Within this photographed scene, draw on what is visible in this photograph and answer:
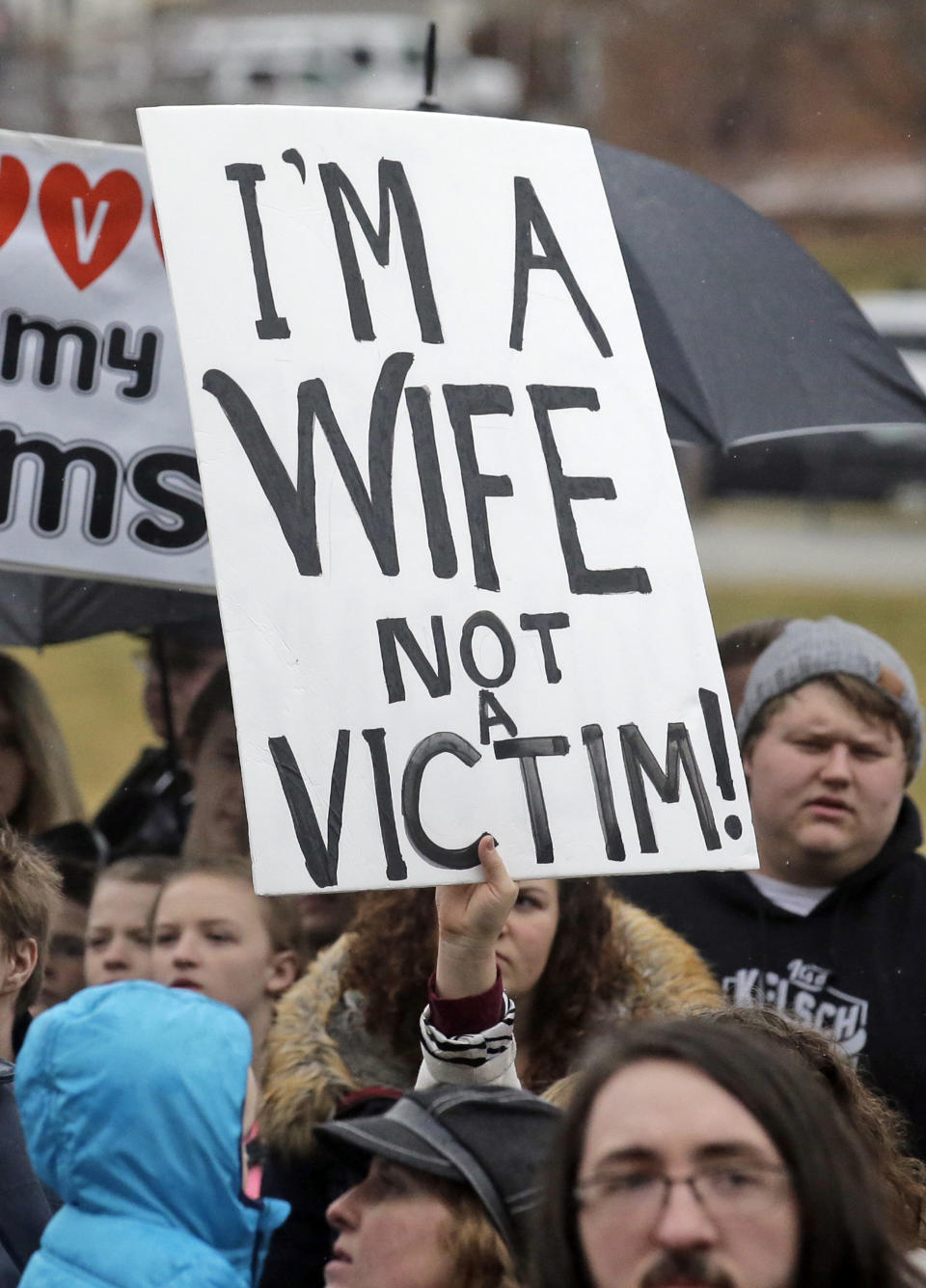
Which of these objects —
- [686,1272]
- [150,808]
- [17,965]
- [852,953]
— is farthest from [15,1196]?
[150,808]

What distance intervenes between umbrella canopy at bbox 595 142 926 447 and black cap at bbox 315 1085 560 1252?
5.22 feet

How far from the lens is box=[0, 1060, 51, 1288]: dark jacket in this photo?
2.15 metres

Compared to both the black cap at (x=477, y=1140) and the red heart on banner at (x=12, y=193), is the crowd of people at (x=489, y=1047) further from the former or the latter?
the red heart on banner at (x=12, y=193)

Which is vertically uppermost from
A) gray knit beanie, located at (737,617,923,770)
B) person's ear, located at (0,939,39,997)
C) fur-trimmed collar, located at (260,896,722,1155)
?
gray knit beanie, located at (737,617,923,770)

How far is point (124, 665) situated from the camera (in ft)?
38.3

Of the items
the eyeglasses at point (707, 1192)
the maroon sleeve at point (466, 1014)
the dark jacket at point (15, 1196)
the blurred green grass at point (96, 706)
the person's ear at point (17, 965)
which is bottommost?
the eyeglasses at point (707, 1192)

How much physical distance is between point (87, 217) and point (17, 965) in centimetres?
151

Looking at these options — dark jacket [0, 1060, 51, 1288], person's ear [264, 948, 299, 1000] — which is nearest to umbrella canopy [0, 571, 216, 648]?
person's ear [264, 948, 299, 1000]

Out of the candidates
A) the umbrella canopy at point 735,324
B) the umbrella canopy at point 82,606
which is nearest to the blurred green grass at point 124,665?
the umbrella canopy at point 82,606

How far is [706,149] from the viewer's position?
28328 millimetres

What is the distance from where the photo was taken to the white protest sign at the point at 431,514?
79.7 inches

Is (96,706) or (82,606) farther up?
(96,706)

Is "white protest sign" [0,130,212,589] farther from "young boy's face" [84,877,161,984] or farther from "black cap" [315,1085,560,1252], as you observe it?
"black cap" [315,1085,560,1252]

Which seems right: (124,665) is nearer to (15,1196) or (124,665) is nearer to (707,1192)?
(15,1196)
